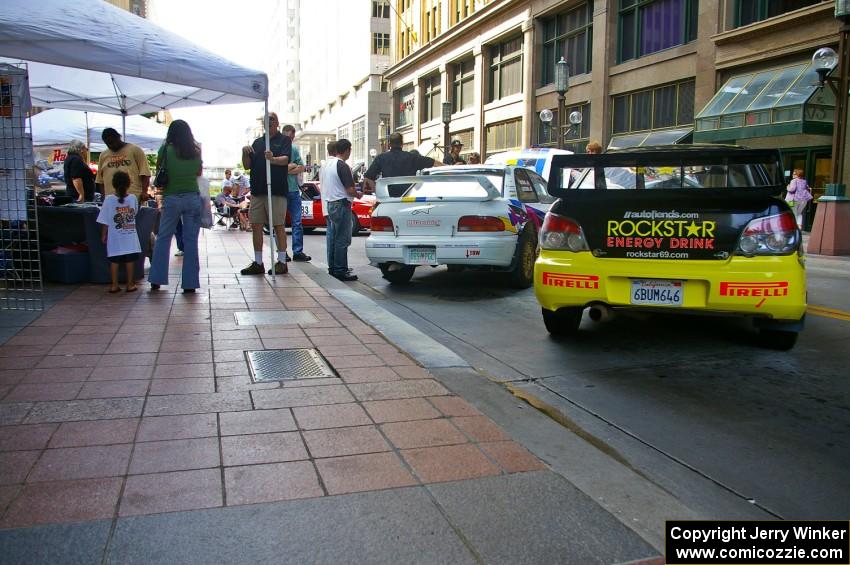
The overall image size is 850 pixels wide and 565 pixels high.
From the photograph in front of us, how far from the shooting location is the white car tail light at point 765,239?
5266mm

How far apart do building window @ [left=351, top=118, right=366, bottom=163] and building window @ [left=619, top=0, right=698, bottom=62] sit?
37098mm

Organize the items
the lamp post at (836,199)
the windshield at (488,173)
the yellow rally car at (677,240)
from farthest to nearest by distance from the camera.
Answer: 1. the lamp post at (836,199)
2. the windshield at (488,173)
3. the yellow rally car at (677,240)

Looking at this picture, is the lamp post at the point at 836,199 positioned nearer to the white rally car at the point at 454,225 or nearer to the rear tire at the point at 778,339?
the white rally car at the point at 454,225

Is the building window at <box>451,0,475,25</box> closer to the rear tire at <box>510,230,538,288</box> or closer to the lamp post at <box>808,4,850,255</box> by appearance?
the lamp post at <box>808,4,850,255</box>

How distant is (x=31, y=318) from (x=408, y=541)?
5.06 m

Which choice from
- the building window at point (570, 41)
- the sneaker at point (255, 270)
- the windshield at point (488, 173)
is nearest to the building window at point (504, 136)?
the building window at point (570, 41)

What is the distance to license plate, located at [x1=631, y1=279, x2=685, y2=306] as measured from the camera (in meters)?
5.38

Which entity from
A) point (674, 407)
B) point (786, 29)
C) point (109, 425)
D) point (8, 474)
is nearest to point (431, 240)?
point (674, 407)

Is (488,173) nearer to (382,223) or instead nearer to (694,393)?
(382,223)

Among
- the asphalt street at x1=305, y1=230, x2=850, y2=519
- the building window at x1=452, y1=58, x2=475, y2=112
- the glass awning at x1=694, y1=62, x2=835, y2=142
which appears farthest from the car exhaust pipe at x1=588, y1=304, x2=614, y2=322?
the building window at x1=452, y1=58, x2=475, y2=112

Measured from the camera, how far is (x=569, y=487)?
3014mm

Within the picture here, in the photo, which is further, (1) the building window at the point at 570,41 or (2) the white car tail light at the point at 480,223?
(1) the building window at the point at 570,41

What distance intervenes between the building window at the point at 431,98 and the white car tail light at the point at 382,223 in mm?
39961

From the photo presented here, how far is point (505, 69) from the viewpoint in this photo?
38625mm
